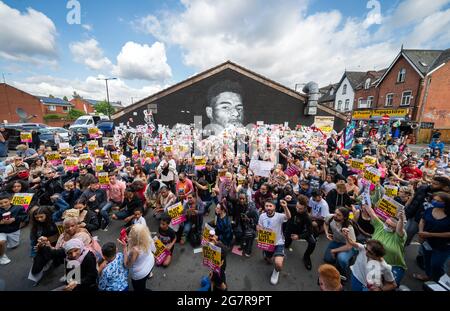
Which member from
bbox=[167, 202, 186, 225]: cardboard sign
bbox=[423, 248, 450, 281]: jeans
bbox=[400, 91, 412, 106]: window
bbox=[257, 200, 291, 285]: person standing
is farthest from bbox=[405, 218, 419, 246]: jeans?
bbox=[400, 91, 412, 106]: window

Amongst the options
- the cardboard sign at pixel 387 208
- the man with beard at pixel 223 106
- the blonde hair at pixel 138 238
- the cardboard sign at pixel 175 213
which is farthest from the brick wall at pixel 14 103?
the cardboard sign at pixel 387 208

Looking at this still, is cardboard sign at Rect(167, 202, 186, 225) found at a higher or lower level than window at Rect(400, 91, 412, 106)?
lower

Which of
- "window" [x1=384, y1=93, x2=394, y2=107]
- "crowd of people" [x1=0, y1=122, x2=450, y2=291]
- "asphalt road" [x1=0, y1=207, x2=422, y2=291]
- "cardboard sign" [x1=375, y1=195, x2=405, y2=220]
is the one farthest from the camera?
"window" [x1=384, y1=93, x2=394, y2=107]

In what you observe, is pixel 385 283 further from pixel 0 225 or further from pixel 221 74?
pixel 221 74

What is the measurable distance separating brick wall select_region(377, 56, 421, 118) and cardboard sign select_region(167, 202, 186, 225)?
101ft

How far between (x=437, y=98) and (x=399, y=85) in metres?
4.21

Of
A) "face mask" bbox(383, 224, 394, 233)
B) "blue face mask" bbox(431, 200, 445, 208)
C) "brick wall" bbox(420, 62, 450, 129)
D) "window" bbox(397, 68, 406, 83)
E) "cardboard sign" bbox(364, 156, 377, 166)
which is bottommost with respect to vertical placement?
"face mask" bbox(383, 224, 394, 233)

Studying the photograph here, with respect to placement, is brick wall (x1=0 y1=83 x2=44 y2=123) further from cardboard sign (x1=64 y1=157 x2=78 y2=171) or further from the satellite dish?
cardboard sign (x1=64 y1=157 x2=78 y2=171)

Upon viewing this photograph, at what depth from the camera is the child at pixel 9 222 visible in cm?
430

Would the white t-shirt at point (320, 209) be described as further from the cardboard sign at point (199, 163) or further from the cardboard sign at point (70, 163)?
the cardboard sign at point (70, 163)

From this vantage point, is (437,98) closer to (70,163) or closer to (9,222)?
(70,163)

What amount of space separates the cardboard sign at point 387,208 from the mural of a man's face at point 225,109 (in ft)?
45.9

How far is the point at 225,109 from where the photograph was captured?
16.8 meters

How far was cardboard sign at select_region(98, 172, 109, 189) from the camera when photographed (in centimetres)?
582
